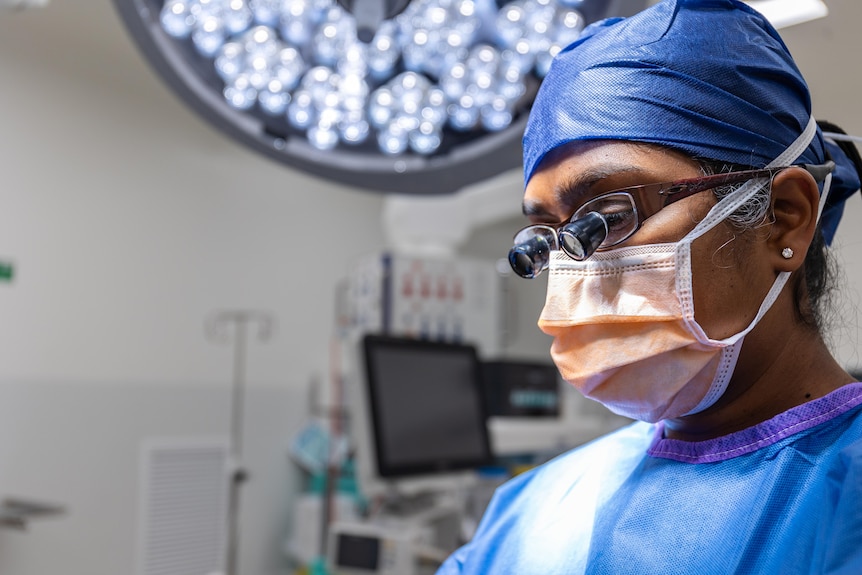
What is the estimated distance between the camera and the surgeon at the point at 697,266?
729 mm

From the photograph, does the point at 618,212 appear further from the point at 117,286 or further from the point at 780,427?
the point at 117,286

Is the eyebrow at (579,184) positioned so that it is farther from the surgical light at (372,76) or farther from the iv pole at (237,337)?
the iv pole at (237,337)

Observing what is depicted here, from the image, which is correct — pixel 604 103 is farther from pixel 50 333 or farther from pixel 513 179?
pixel 50 333

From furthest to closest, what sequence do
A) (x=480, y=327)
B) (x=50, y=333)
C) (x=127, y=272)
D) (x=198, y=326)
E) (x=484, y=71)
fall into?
(x=198, y=326)
(x=127, y=272)
(x=50, y=333)
(x=480, y=327)
(x=484, y=71)

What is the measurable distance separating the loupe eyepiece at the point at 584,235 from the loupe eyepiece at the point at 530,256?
5 cm

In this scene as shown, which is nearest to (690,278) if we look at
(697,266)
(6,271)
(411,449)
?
(697,266)

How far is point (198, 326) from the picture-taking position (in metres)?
4.09

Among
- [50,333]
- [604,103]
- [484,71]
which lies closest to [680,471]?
[604,103]

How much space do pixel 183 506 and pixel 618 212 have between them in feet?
11.9

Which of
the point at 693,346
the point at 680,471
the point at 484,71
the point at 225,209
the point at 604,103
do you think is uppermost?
the point at 225,209

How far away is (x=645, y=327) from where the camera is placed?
75cm

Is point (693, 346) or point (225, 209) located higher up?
point (225, 209)

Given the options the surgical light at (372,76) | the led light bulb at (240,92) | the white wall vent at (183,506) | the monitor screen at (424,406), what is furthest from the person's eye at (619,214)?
the white wall vent at (183,506)

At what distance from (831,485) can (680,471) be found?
0.17 meters
